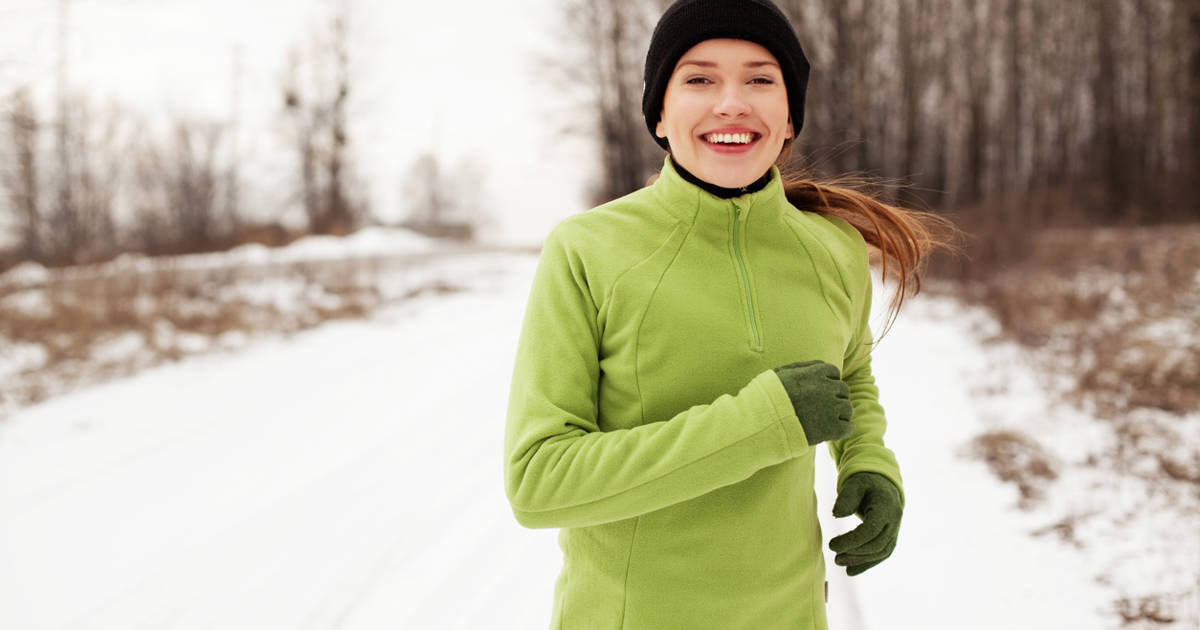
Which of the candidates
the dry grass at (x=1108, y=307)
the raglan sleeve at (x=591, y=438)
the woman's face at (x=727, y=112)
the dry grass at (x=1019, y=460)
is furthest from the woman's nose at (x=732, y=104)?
the dry grass at (x=1108, y=307)

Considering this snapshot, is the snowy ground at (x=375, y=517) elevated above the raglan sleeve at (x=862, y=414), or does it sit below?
below

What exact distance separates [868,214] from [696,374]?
65cm

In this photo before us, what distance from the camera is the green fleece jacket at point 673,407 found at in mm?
1095

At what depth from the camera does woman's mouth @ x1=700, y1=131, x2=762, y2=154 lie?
1.26 metres

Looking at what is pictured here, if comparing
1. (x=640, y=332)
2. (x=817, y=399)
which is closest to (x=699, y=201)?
(x=640, y=332)

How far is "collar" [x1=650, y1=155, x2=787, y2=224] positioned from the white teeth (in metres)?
0.08

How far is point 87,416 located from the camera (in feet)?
20.0

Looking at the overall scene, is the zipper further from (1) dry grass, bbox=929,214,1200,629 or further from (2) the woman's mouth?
(1) dry grass, bbox=929,214,1200,629

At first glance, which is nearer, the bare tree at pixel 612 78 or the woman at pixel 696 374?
the woman at pixel 696 374

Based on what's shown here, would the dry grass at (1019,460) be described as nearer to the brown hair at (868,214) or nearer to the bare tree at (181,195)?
the brown hair at (868,214)

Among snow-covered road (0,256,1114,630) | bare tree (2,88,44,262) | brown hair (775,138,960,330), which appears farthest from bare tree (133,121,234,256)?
brown hair (775,138,960,330)

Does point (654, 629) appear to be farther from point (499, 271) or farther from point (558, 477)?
point (499, 271)

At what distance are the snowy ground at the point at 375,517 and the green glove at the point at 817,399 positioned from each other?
214cm

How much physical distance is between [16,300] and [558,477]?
39.5ft
